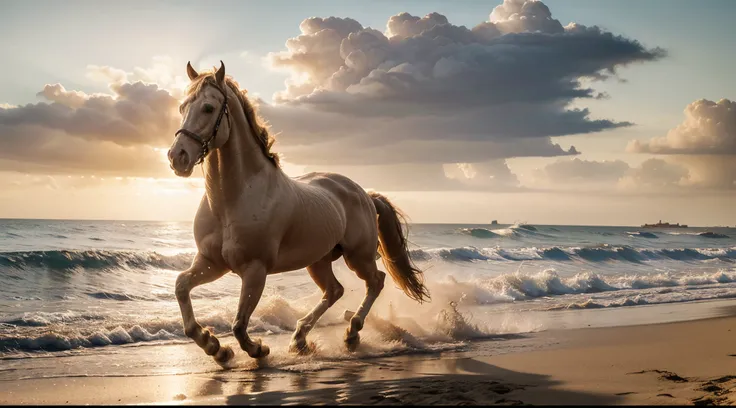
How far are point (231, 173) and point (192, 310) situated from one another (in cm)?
119

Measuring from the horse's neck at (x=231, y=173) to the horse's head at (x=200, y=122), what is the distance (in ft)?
0.49

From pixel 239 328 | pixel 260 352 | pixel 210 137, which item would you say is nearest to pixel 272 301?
pixel 260 352

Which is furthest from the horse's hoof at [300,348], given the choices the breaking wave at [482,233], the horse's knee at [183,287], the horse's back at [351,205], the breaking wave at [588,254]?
the breaking wave at [482,233]

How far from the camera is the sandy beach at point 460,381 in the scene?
187 inches

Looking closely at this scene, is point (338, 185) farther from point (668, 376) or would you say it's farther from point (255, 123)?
point (668, 376)

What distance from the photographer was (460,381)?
545 cm

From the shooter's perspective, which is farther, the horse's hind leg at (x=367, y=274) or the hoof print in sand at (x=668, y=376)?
the horse's hind leg at (x=367, y=274)

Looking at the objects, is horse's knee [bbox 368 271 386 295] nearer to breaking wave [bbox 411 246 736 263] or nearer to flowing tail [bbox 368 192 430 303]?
flowing tail [bbox 368 192 430 303]

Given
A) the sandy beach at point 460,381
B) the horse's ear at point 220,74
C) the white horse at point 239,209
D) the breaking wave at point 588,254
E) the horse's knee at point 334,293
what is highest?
the horse's ear at point 220,74

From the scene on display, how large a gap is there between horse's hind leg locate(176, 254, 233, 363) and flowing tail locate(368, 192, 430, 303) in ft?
9.80

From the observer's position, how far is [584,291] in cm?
1712

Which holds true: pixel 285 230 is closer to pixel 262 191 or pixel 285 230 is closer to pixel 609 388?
pixel 262 191

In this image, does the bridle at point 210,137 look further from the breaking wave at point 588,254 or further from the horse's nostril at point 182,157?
the breaking wave at point 588,254

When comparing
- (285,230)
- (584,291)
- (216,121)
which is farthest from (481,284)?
(216,121)
